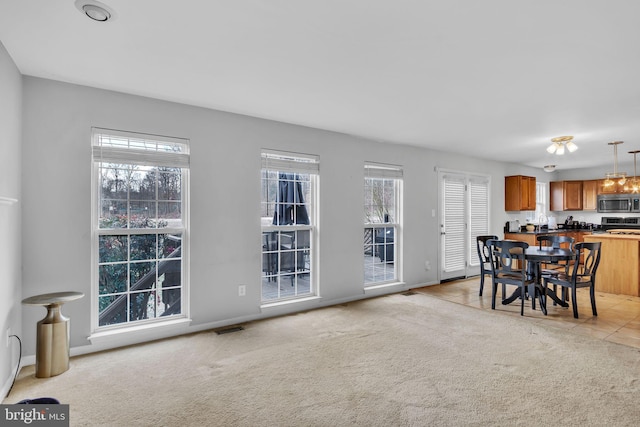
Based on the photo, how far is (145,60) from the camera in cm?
257

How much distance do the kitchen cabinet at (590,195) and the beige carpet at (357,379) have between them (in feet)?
19.6

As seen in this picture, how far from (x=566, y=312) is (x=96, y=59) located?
18.4ft

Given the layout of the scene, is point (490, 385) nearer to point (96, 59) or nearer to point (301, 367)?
point (301, 367)

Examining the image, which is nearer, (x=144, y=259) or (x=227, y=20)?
(x=227, y=20)

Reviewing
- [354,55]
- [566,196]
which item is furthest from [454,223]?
[354,55]

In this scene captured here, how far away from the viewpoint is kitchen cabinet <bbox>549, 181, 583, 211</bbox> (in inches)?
326

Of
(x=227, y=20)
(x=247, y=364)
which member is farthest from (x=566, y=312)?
(x=227, y=20)

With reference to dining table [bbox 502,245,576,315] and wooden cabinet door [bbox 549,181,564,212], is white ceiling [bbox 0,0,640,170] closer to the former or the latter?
dining table [bbox 502,245,576,315]

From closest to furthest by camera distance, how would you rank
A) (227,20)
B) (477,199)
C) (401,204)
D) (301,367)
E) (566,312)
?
1. (227,20)
2. (301,367)
3. (566,312)
4. (401,204)
5. (477,199)

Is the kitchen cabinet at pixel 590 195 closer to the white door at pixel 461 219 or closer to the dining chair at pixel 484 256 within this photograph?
the white door at pixel 461 219

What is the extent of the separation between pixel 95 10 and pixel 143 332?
272 centimetres

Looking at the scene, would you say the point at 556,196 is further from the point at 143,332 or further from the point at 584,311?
the point at 143,332

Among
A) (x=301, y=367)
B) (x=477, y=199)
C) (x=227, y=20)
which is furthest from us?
(x=477, y=199)

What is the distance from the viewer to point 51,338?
2682 mm
